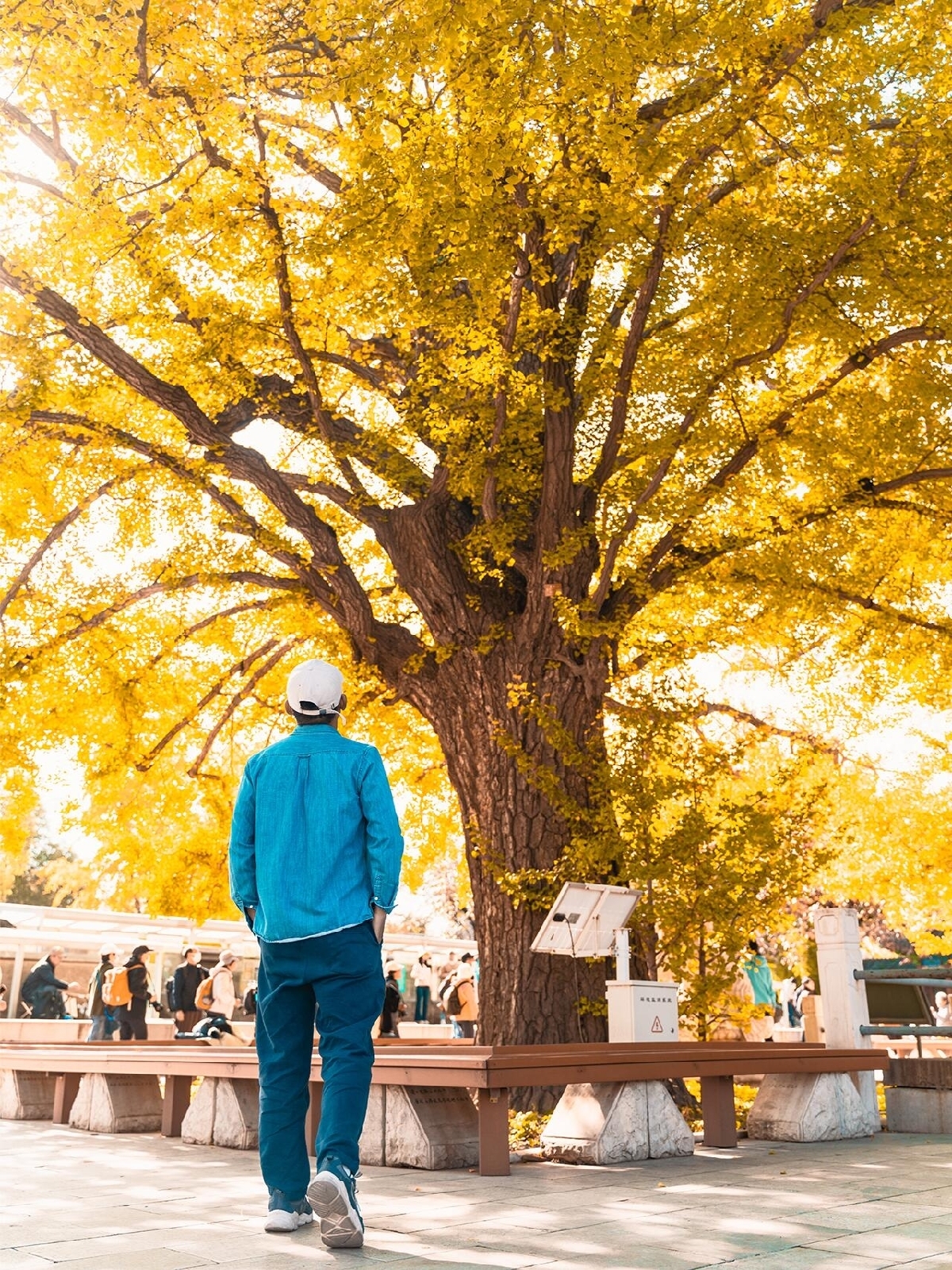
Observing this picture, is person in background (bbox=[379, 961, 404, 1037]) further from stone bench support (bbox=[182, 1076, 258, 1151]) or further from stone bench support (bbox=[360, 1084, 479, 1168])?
stone bench support (bbox=[360, 1084, 479, 1168])

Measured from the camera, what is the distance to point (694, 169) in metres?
8.58

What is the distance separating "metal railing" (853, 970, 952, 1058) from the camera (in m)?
7.75

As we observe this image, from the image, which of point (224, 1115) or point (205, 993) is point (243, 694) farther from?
point (224, 1115)

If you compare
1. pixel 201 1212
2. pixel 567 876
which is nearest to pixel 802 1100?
pixel 567 876

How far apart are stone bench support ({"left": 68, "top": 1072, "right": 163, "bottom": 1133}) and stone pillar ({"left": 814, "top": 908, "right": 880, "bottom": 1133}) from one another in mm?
4894

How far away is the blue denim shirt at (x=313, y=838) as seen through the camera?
4168 mm

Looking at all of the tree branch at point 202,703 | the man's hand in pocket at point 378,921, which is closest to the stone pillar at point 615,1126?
the man's hand in pocket at point 378,921

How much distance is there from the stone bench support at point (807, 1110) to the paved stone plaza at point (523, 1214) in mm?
784

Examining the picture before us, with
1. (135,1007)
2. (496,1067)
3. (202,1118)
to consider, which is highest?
(135,1007)

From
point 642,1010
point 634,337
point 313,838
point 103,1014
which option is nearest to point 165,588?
point 634,337

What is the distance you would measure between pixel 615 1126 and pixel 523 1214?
2.00 m

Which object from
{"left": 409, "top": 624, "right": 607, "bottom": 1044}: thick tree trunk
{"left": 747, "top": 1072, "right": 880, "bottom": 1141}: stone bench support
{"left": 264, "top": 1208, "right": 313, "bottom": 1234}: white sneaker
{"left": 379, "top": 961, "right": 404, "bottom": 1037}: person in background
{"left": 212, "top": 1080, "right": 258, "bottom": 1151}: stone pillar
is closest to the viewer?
{"left": 264, "top": 1208, "right": 313, "bottom": 1234}: white sneaker

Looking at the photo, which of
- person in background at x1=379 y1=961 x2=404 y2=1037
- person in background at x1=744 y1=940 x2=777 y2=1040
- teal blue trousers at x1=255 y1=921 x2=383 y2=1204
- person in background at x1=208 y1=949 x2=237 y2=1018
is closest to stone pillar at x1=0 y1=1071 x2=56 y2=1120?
person in background at x1=208 y1=949 x2=237 y2=1018

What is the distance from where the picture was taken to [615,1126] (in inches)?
248
